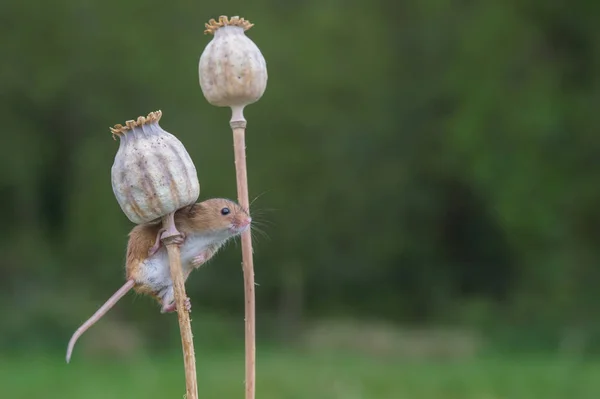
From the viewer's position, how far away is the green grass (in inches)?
297

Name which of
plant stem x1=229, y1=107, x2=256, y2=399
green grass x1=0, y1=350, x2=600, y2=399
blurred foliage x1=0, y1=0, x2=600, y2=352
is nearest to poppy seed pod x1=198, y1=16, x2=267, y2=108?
plant stem x1=229, y1=107, x2=256, y2=399

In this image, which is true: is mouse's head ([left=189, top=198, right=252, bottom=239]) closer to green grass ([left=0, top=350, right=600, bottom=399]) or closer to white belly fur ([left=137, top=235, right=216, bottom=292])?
white belly fur ([left=137, top=235, right=216, bottom=292])

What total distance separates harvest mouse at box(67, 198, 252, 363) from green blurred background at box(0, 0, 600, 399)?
9.23 meters

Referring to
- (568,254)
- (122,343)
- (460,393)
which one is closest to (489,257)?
(568,254)

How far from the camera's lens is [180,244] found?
148 centimetres

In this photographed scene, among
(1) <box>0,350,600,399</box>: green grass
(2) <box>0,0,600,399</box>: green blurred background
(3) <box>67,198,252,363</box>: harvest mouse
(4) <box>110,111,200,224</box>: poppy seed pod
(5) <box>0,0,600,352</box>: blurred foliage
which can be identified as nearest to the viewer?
(4) <box>110,111,200,224</box>: poppy seed pod

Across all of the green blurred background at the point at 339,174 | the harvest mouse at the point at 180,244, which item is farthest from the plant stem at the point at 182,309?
the green blurred background at the point at 339,174

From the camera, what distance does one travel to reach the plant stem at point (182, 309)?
1.42 meters

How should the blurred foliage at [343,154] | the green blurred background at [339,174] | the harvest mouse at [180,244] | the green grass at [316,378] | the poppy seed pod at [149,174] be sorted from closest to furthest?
1. the poppy seed pod at [149,174]
2. the harvest mouse at [180,244]
3. the green grass at [316,378]
4. the green blurred background at [339,174]
5. the blurred foliage at [343,154]

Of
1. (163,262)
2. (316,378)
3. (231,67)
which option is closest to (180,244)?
(163,262)

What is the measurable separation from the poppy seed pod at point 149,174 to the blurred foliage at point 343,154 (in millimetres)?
10097

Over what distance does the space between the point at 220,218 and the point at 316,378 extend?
269 inches

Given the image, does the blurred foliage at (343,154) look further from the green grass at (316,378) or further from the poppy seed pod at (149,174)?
the poppy seed pod at (149,174)

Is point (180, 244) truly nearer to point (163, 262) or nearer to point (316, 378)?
point (163, 262)
